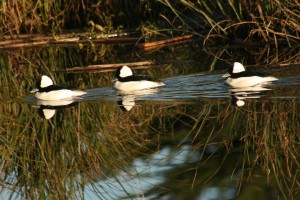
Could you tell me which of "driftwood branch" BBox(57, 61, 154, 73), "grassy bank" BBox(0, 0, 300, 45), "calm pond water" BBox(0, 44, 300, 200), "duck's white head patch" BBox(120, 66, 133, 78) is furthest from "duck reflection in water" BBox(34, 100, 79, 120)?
"grassy bank" BBox(0, 0, 300, 45)

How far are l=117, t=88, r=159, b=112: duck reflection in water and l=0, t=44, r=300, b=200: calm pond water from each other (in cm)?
2

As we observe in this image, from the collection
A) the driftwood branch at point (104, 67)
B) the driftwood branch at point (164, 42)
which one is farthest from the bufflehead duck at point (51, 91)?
the driftwood branch at point (164, 42)

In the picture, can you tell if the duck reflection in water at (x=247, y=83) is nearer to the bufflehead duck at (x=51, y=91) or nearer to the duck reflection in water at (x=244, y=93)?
the duck reflection in water at (x=244, y=93)

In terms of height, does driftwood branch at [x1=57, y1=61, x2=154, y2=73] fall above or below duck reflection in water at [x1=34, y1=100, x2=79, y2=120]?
above

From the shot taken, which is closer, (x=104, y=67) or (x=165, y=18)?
(x=104, y=67)

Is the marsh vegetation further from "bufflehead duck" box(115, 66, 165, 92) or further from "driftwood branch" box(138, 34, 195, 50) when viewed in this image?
"bufflehead duck" box(115, 66, 165, 92)

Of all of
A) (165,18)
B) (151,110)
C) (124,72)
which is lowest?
(151,110)

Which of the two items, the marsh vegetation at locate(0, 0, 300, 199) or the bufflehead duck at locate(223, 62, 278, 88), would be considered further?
the bufflehead duck at locate(223, 62, 278, 88)

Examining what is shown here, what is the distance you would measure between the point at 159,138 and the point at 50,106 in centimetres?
305

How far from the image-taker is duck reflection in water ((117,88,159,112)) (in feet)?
38.5

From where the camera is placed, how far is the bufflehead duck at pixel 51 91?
12.3m

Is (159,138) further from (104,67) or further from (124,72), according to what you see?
(104,67)

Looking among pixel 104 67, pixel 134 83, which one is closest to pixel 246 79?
pixel 134 83

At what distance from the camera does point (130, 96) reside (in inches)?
488
